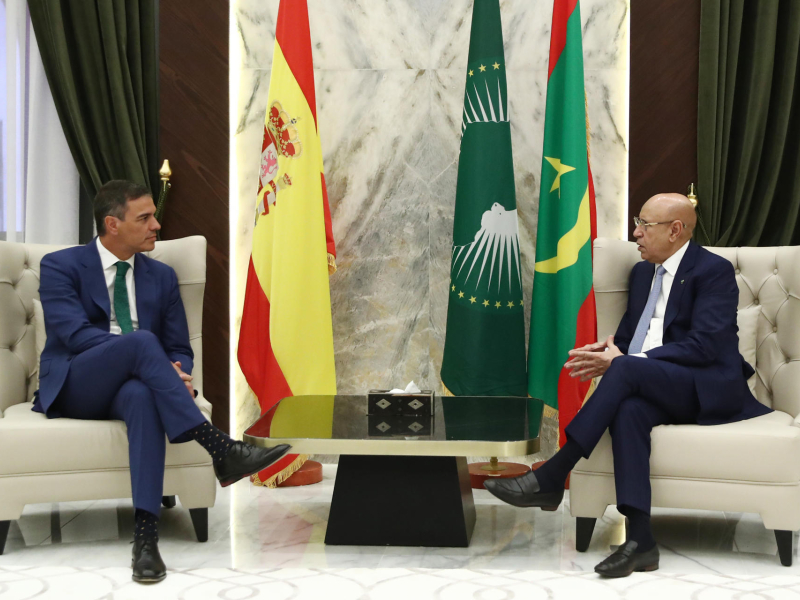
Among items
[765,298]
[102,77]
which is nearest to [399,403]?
[765,298]

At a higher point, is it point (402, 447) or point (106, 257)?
point (106, 257)

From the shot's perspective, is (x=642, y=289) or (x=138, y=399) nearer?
(x=138, y=399)

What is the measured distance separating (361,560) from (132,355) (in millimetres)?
1015

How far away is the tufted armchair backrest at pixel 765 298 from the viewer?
10.1 feet

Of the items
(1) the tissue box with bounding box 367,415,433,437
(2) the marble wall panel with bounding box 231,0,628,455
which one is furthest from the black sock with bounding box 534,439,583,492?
(2) the marble wall panel with bounding box 231,0,628,455

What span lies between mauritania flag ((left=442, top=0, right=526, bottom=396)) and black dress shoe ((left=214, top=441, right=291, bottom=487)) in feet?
3.93

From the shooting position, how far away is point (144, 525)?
2.56 meters

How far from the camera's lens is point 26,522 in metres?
3.12

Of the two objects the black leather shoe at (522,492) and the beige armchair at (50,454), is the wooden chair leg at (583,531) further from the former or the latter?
the beige armchair at (50,454)

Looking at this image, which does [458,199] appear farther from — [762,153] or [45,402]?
[45,402]

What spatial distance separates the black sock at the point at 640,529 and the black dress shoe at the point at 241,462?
1.17 metres

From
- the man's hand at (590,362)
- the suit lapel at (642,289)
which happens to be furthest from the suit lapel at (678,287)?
the man's hand at (590,362)

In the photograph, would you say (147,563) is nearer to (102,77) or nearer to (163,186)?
(163,186)

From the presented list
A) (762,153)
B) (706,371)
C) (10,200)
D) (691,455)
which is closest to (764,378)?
(706,371)
